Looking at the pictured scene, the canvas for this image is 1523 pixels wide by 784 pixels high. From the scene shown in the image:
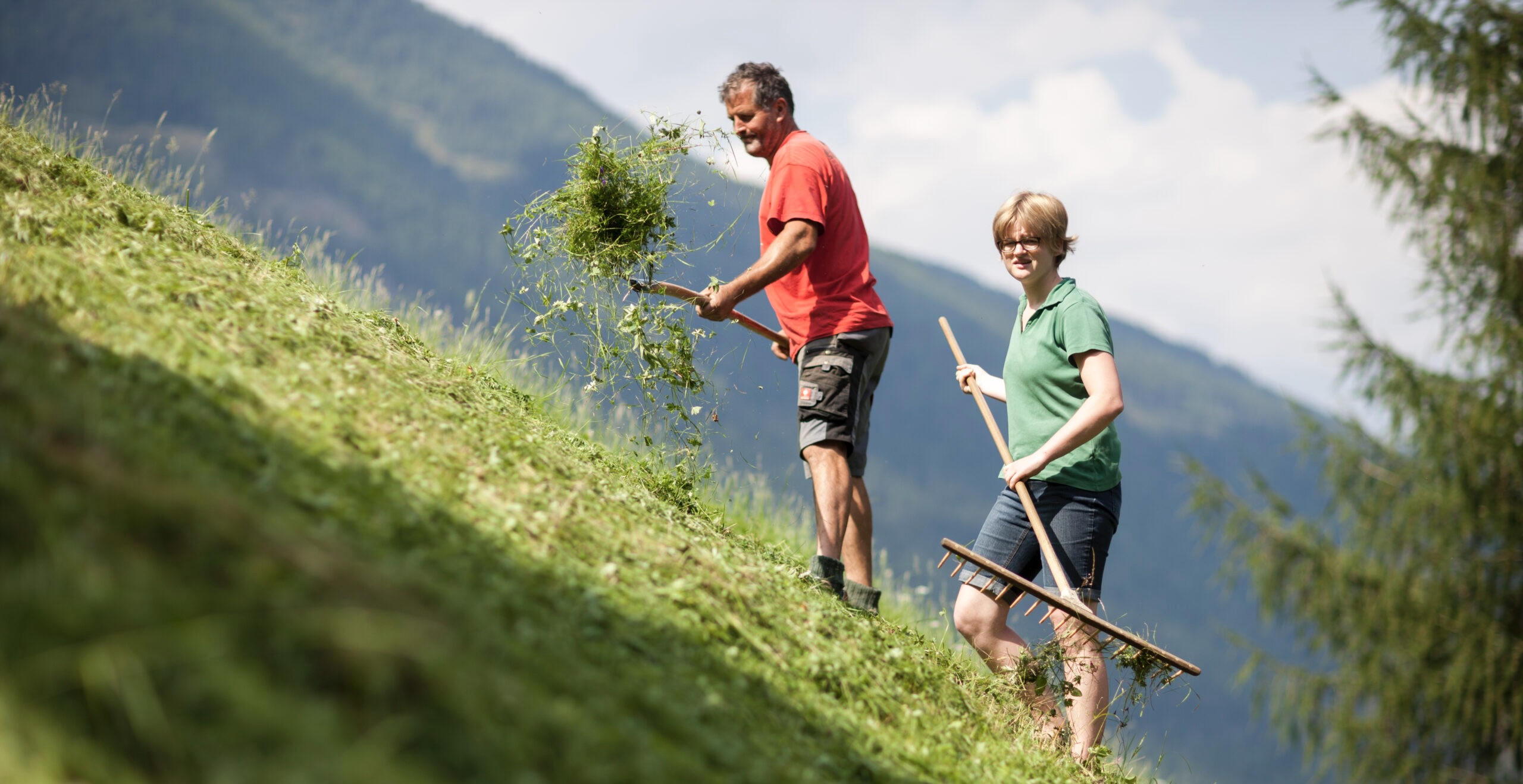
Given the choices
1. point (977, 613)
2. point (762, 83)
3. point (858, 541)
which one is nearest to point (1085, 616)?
point (977, 613)

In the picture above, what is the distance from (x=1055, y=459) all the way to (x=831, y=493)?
3.06 feet

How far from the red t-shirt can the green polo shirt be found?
0.67 m

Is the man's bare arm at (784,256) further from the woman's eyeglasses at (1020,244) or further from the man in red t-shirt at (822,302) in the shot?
the woman's eyeglasses at (1020,244)

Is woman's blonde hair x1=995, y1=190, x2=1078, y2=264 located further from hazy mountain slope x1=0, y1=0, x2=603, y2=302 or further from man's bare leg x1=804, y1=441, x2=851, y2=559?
hazy mountain slope x1=0, y1=0, x2=603, y2=302

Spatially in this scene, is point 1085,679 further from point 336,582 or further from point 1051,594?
point 336,582

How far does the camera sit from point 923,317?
352ft

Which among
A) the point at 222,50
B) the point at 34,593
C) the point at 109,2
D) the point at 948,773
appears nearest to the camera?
the point at 34,593

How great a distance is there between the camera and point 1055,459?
3709 mm

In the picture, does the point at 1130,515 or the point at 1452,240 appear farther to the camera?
the point at 1130,515

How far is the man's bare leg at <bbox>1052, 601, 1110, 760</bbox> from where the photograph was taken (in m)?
3.73

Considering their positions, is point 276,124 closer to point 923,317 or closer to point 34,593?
point 923,317

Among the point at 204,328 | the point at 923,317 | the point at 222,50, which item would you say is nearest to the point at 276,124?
the point at 222,50

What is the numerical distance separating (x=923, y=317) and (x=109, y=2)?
93214 mm

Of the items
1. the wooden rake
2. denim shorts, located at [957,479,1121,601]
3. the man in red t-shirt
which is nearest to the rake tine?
the wooden rake
